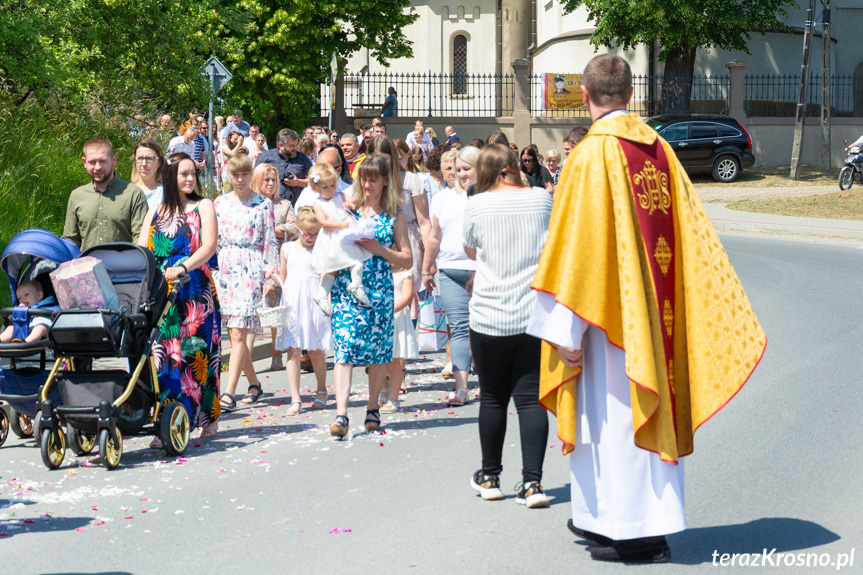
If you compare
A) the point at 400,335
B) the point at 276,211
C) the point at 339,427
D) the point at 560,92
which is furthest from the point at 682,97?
the point at 339,427

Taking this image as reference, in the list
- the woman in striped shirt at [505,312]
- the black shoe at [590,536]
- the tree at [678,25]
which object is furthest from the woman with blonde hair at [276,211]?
the tree at [678,25]

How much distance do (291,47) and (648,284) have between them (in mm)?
33288

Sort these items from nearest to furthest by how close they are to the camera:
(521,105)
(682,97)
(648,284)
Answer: (648,284) < (682,97) < (521,105)

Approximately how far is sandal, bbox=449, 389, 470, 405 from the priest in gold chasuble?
155 inches

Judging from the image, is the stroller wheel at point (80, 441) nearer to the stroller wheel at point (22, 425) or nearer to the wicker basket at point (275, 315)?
the stroller wheel at point (22, 425)

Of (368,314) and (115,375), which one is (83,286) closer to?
(115,375)

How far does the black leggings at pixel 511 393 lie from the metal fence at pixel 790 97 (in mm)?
37015

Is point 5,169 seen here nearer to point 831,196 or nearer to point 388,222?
point 388,222

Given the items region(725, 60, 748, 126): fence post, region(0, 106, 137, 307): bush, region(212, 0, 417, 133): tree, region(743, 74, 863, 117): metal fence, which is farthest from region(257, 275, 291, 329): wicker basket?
region(743, 74, 863, 117): metal fence

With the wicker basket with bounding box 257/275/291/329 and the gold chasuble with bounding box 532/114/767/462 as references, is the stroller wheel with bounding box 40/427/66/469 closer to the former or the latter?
the wicker basket with bounding box 257/275/291/329

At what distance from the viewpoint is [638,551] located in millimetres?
5266

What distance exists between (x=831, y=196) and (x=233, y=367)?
913 inches

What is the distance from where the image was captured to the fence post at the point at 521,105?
4056 cm

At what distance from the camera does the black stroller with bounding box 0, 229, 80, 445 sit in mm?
7863
